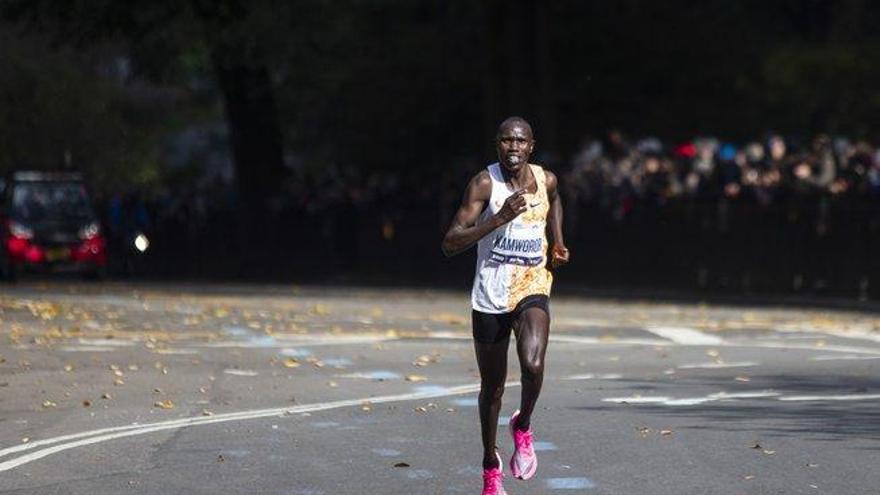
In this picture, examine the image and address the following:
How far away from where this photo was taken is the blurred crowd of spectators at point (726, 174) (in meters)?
30.3

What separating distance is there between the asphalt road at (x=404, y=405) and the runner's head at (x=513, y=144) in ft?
5.09

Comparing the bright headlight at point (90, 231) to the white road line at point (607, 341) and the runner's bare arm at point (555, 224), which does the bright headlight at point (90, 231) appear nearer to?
the white road line at point (607, 341)

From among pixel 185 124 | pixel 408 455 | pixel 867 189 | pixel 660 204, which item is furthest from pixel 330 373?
pixel 185 124

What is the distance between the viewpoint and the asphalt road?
38.1 feet

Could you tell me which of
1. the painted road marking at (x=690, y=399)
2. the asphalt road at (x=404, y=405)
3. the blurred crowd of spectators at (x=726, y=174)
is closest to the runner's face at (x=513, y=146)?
the asphalt road at (x=404, y=405)

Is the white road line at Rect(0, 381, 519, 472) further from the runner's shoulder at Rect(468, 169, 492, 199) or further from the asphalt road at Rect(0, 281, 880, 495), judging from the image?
the runner's shoulder at Rect(468, 169, 492, 199)

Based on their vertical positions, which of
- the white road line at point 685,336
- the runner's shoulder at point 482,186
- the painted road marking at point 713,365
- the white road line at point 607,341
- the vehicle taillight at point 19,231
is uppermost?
the runner's shoulder at point 482,186

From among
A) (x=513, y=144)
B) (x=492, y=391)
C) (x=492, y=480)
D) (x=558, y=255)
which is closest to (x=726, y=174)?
(x=558, y=255)

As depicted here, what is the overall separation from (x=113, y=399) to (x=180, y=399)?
0.45 meters

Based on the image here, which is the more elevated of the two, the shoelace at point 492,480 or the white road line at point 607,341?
the white road line at point 607,341

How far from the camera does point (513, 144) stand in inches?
428

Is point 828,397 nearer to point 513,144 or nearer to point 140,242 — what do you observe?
point 513,144

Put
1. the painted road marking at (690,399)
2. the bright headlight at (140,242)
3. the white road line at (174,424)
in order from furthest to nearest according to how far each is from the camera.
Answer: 1. the bright headlight at (140,242)
2. the painted road marking at (690,399)
3. the white road line at (174,424)

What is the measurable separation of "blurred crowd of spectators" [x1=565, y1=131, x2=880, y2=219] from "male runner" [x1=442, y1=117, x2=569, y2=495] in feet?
63.6
